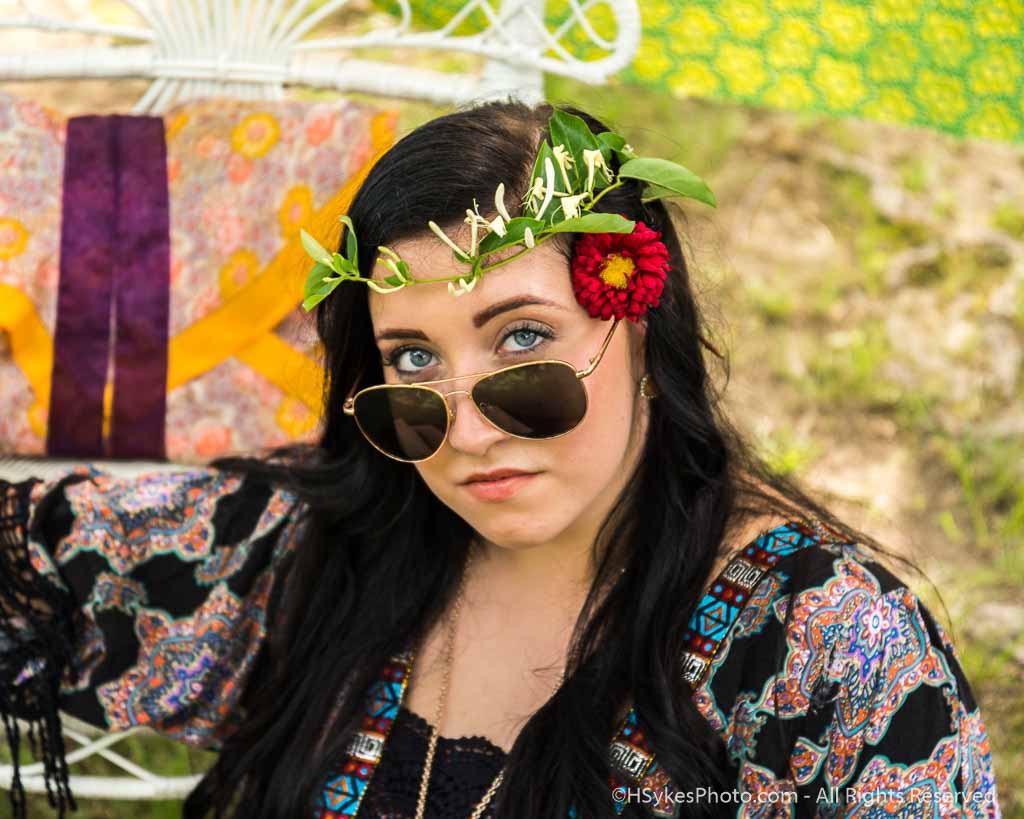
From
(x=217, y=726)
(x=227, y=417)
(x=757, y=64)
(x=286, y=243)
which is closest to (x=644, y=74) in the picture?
(x=757, y=64)

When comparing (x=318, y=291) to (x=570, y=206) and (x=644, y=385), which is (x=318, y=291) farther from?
(x=644, y=385)

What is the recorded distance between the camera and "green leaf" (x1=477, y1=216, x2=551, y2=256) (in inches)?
60.4

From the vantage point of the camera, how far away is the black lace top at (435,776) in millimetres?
1729

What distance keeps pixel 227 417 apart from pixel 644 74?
131 cm

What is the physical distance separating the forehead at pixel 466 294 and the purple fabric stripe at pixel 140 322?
4.34ft

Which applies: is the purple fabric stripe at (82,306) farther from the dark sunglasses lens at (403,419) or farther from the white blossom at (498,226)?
the white blossom at (498,226)

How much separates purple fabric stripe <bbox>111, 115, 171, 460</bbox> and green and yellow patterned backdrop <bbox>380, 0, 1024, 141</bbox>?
36.0 inches

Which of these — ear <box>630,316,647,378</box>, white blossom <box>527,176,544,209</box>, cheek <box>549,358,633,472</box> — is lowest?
cheek <box>549,358,633,472</box>

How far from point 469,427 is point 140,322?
141cm

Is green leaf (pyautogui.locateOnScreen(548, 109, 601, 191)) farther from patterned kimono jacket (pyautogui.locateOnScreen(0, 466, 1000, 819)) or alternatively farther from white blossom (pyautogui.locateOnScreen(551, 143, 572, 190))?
patterned kimono jacket (pyautogui.locateOnScreen(0, 466, 1000, 819))

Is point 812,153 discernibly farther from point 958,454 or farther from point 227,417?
point 227,417

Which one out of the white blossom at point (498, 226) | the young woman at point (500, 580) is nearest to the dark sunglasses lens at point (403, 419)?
the young woman at point (500, 580)

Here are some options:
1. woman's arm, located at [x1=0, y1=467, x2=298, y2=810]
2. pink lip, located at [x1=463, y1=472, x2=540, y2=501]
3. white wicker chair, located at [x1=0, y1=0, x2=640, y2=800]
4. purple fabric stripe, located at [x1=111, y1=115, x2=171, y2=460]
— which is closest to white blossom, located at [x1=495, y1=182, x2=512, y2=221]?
pink lip, located at [x1=463, y1=472, x2=540, y2=501]

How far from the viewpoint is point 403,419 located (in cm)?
167
